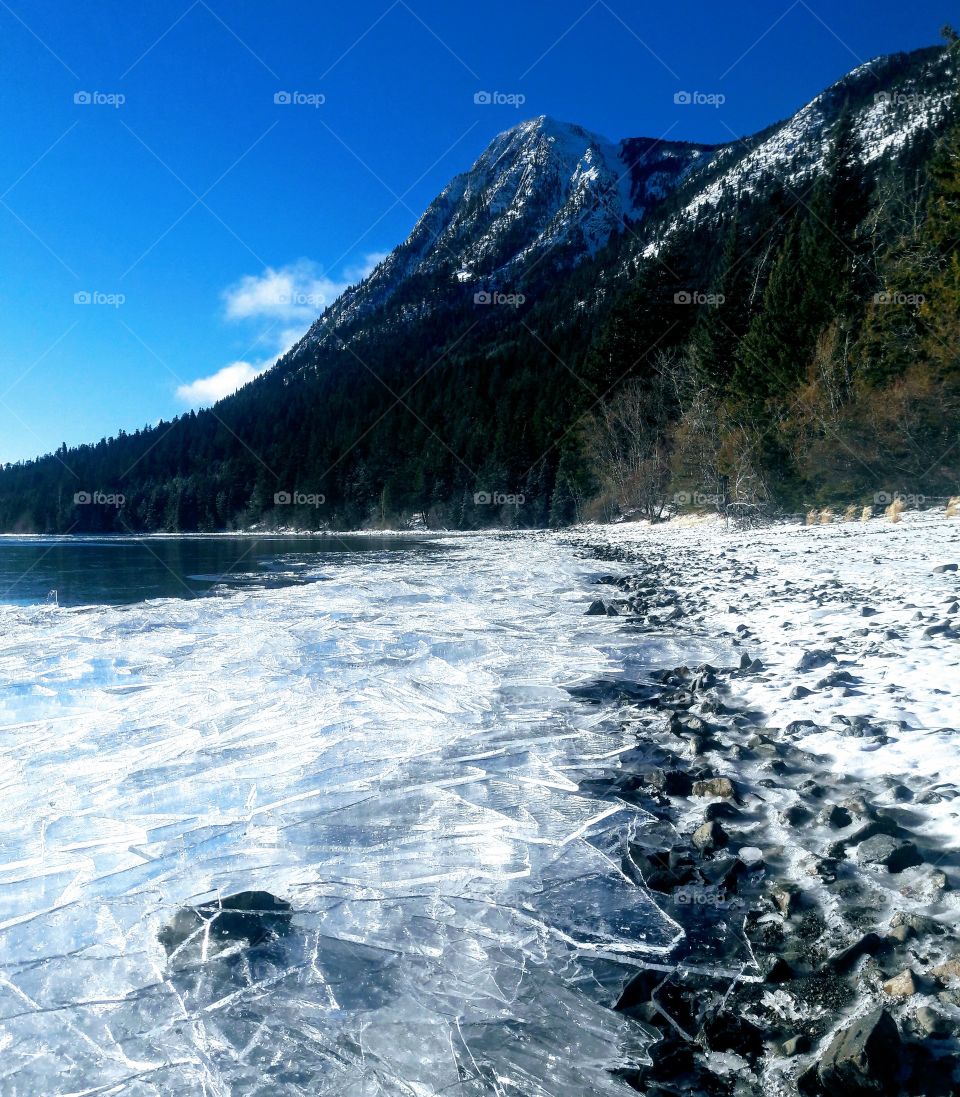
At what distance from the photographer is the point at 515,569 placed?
19.0 m

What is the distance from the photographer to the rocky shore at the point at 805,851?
2092 mm

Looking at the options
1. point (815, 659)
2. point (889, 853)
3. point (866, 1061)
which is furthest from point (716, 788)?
point (815, 659)

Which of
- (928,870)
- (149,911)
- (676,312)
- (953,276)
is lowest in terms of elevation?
(149,911)

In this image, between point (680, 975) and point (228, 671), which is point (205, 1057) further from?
point (228, 671)

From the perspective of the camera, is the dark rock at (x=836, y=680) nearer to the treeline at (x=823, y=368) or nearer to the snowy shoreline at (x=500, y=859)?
the snowy shoreline at (x=500, y=859)

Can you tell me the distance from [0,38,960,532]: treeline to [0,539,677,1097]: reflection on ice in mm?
21193

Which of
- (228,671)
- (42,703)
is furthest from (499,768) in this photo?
(42,703)

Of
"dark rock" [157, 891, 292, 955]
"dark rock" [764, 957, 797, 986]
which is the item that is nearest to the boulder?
"dark rock" [764, 957, 797, 986]

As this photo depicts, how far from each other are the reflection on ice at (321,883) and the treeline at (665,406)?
21.2m

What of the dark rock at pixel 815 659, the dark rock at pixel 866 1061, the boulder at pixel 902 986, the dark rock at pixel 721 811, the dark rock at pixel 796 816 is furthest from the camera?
the dark rock at pixel 815 659

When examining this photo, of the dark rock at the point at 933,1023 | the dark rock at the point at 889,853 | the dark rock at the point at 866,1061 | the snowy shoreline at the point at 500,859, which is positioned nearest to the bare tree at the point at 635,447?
the snowy shoreline at the point at 500,859

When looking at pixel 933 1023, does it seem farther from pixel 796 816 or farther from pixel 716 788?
pixel 716 788

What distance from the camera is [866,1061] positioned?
6.14 feet

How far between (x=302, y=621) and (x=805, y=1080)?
33.0ft
